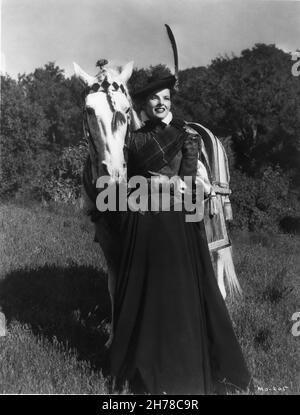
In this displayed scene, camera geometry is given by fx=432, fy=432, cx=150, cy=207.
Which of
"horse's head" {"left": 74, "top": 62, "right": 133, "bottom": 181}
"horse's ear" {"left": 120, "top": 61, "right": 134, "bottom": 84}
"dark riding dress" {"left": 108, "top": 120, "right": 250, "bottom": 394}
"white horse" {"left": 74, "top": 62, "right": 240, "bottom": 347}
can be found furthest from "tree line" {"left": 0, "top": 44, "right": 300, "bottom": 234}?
"dark riding dress" {"left": 108, "top": 120, "right": 250, "bottom": 394}

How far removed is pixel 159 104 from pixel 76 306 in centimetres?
292

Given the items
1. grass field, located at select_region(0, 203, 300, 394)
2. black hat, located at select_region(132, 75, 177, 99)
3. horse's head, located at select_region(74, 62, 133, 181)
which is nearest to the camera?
horse's head, located at select_region(74, 62, 133, 181)

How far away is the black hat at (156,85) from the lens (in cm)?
291

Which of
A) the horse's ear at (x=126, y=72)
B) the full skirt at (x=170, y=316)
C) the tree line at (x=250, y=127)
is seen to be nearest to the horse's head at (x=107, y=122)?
the horse's ear at (x=126, y=72)

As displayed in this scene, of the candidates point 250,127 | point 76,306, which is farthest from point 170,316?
point 250,127

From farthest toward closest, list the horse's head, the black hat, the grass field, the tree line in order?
1. the tree line
2. the grass field
3. the black hat
4. the horse's head

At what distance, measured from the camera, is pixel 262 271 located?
19.5ft

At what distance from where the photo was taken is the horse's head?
2.60 metres

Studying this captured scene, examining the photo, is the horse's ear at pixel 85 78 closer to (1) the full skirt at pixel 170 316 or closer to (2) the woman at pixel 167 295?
(2) the woman at pixel 167 295

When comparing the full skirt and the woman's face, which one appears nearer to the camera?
the full skirt

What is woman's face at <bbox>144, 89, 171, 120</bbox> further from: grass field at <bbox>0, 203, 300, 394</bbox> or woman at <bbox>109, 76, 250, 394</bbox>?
grass field at <bbox>0, 203, 300, 394</bbox>

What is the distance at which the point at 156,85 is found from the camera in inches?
114

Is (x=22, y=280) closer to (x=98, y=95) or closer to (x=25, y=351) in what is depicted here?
(x=25, y=351)

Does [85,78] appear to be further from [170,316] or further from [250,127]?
[250,127]
